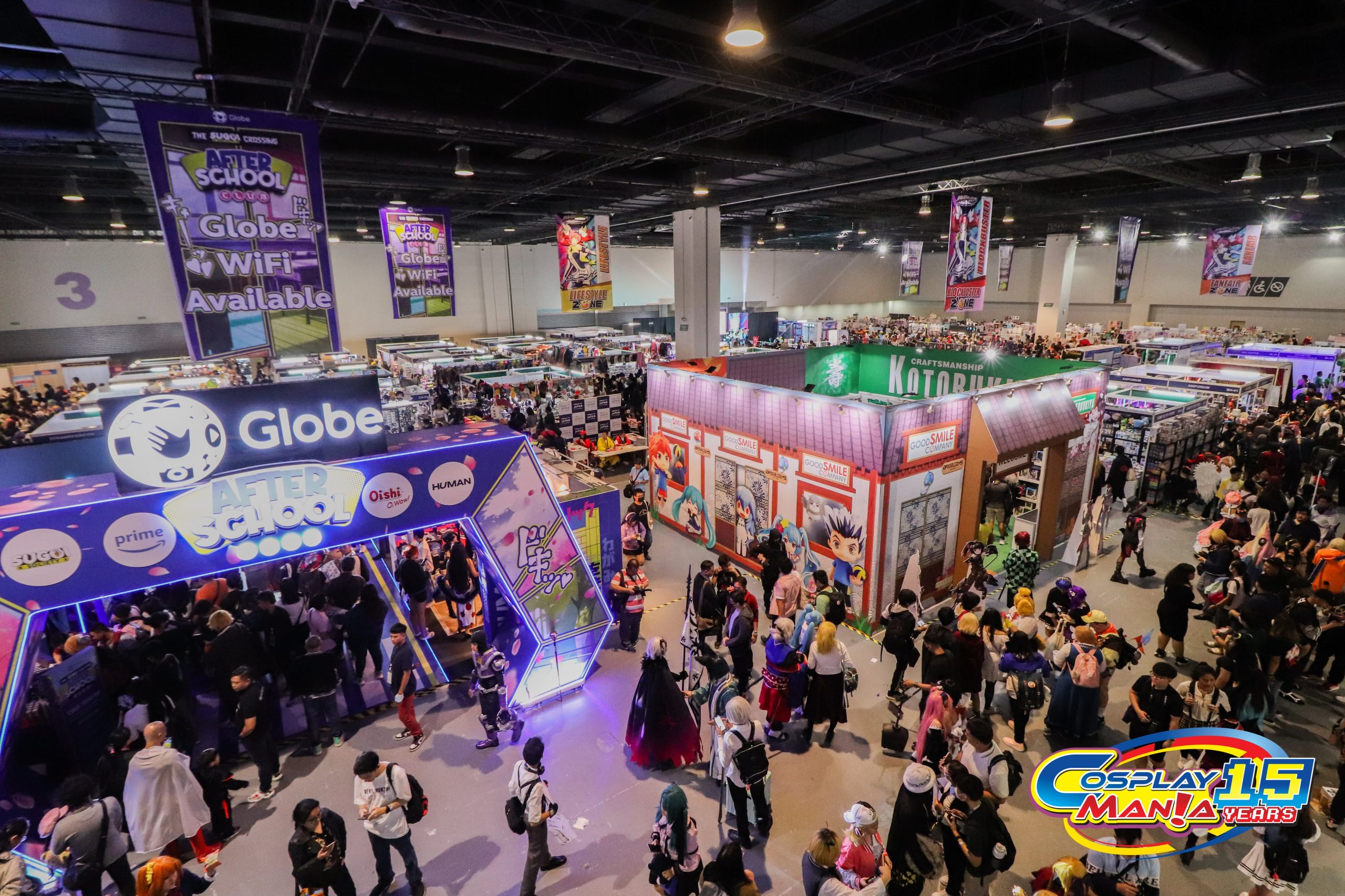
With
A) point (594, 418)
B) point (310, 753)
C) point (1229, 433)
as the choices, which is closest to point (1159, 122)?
point (1229, 433)

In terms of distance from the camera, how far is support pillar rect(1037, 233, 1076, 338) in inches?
1104

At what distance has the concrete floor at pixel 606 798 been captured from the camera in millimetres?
4621

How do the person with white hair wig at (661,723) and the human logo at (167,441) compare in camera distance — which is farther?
the person with white hair wig at (661,723)

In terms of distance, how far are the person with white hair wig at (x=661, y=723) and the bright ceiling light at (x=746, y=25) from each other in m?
4.93

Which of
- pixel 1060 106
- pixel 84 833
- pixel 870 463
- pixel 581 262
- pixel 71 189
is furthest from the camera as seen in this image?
pixel 581 262

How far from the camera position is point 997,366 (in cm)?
1180

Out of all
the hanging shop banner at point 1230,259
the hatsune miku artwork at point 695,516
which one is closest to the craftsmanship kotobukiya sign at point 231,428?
the hatsune miku artwork at point 695,516

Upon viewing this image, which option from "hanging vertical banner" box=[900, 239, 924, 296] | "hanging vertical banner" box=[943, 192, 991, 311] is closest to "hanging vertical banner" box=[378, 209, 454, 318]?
"hanging vertical banner" box=[943, 192, 991, 311]

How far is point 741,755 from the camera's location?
4.50m

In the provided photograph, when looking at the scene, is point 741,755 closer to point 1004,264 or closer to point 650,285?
point 1004,264

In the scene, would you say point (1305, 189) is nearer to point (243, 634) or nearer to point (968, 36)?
point (968, 36)

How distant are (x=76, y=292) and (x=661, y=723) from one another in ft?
89.8

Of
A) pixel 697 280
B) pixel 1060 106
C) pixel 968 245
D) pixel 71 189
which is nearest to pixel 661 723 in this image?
pixel 1060 106

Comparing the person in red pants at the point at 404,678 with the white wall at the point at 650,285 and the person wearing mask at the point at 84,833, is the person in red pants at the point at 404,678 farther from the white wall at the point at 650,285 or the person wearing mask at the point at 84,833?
the white wall at the point at 650,285
